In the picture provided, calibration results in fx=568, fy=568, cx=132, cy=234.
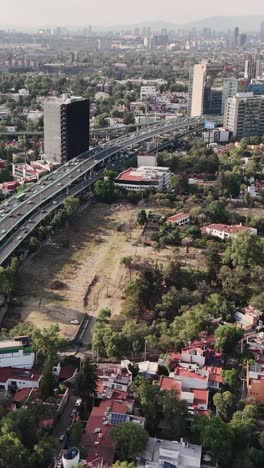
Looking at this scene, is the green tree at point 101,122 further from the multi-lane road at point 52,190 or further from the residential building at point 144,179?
the residential building at point 144,179

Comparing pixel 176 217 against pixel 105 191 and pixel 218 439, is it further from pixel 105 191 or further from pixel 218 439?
pixel 218 439

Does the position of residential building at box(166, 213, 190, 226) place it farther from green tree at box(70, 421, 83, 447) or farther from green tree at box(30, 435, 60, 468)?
green tree at box(30, 435, 60, 468)

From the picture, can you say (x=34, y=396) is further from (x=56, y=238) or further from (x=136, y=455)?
(x=56, y=238)

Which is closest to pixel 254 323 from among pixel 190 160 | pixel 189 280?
pixel 189 280

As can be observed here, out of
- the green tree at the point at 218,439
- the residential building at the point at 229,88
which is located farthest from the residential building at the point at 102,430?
the residential building at the point at 229,88

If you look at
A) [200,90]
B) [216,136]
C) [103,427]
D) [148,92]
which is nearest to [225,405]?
[103,427]

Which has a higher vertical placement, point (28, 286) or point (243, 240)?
point (243, 240)
